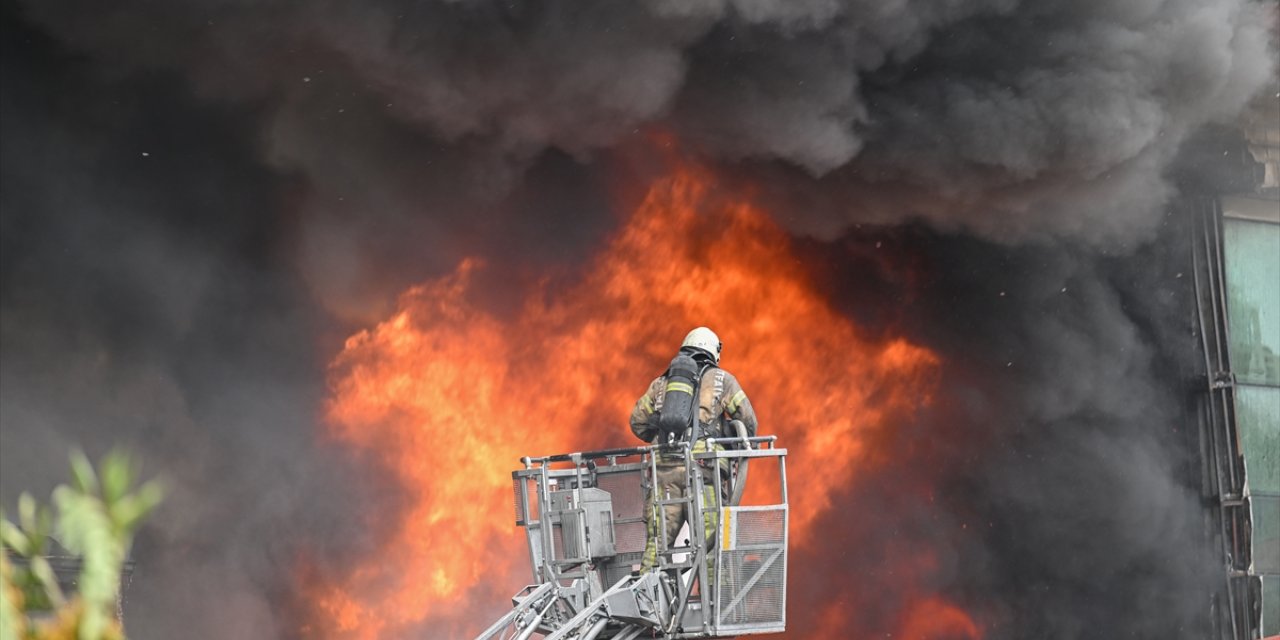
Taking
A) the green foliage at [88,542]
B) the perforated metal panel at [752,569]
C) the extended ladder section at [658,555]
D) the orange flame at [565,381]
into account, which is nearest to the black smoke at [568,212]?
the orange flame at [565,381]

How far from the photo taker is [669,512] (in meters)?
8.19

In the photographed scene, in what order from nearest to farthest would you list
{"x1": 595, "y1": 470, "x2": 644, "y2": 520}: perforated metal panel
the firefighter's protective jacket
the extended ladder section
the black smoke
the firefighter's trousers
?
the extended ladder section, the firefighter's trousers, the firefighter's protective jacket, {"x1": 595, "y1": 470, "x2": 644, "y2": 520}: perforated metal panel, the black smoke

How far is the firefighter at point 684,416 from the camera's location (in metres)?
8.16

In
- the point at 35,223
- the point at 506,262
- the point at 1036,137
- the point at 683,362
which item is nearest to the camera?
the point at 683,362

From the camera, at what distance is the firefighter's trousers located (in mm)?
8062

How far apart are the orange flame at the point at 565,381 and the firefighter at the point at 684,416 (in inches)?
174

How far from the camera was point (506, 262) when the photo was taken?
12820 mm

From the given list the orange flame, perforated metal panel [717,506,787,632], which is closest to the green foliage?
perforated metal panel [717,506,787,632]

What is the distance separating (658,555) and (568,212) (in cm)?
537

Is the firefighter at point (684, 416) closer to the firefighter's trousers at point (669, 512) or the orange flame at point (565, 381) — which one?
the firefighter's trousers at point (669, 512)

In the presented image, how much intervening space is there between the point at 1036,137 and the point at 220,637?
804cm

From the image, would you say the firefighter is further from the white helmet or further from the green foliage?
the green foliage

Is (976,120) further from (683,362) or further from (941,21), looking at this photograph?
(683,362)

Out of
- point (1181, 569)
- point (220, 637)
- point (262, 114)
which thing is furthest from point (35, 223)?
point (1181, 569)
